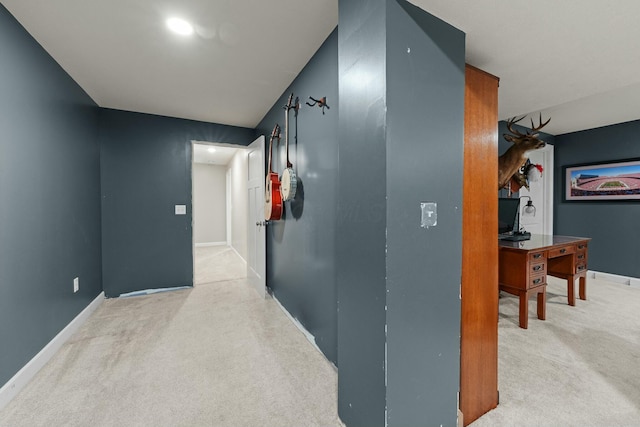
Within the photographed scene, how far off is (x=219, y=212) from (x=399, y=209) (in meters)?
7.22

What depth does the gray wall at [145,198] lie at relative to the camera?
328 centimetres

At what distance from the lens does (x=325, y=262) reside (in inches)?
75.9

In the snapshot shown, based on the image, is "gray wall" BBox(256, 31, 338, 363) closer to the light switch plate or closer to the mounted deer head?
the light switch plate

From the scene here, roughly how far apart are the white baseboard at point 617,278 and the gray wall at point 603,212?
6cm

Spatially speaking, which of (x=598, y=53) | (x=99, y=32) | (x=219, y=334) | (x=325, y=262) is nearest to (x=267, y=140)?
(x=99, y=32)

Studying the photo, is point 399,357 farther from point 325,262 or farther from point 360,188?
point 325,262

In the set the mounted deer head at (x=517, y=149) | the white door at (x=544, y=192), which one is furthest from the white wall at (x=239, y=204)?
the white door at (x=544, y=192)

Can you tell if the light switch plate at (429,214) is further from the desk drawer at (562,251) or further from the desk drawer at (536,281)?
the desk drawer at (562,251)

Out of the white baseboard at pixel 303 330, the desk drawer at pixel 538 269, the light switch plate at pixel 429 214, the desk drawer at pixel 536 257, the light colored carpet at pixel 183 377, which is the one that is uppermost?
the light switch plate at pixel 429 214

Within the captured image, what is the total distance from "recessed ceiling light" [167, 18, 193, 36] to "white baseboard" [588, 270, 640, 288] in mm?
5902

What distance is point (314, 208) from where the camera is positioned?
2092 mm

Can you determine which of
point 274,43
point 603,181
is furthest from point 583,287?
point 274,43

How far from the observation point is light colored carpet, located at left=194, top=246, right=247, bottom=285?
4.22m

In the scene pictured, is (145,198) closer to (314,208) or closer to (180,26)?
(180,26)
